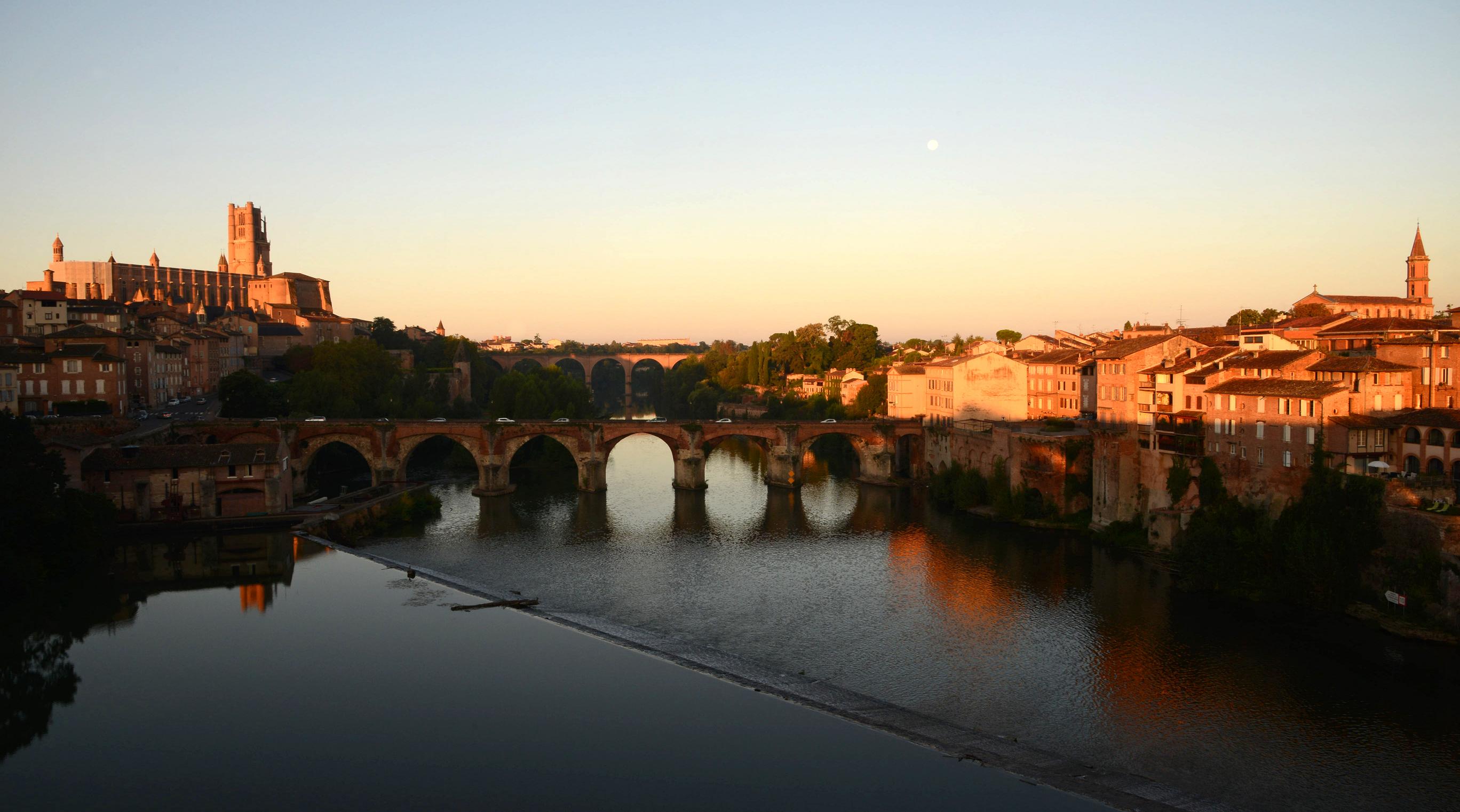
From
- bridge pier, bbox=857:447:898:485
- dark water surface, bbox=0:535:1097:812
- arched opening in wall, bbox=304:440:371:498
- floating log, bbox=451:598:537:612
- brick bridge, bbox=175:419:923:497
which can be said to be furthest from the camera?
bridge pier, bbox=857:447:898:485

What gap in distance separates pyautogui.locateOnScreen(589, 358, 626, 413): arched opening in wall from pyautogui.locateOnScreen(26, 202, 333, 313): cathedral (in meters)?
28.2

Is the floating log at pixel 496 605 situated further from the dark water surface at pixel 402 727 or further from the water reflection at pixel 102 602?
the water reflection at pixel 102 602

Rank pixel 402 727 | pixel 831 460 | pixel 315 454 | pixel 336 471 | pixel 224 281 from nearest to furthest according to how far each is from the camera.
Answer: pixel 402 727 < pixel 315 454 < pixel 336 471 < pixel 831 460 < pixel 224 281

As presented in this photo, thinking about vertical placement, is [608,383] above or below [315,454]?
above

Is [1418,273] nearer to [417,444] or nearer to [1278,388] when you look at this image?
[1278,388]

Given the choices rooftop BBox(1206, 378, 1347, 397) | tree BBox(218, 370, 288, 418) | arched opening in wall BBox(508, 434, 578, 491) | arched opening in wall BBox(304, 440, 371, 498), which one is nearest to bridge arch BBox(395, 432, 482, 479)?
arched opening in wall BBox(304, 440, 371, 498)

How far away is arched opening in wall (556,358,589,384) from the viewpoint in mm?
108812

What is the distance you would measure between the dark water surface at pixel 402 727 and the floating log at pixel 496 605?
1.02ft

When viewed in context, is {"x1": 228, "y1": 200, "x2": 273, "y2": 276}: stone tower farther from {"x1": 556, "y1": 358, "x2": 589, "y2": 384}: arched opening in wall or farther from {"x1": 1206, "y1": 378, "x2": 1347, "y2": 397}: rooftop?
{"x1": 1206, "y1": 378, "x2": 1347, "y2": 397}: rooftop

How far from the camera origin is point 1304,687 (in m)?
19.5

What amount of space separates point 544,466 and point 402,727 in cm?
3498

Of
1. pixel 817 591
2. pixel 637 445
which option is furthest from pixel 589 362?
pixel 817 591

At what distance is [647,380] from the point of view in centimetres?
12675

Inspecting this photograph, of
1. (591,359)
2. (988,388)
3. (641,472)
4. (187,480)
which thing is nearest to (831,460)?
(641,472)
